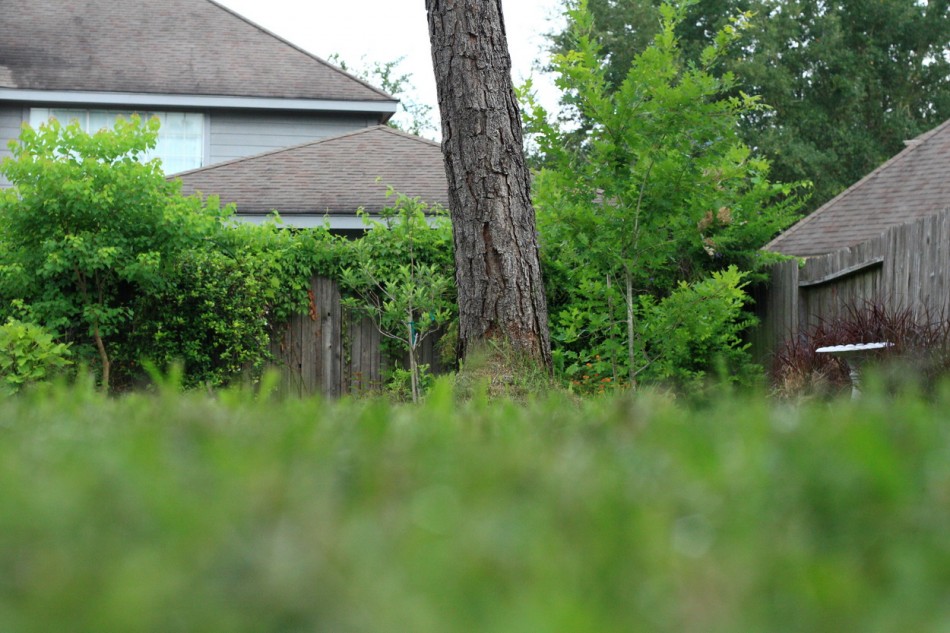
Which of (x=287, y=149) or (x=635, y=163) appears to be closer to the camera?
(x=635, y=163)

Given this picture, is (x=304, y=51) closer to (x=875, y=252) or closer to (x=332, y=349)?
(x=332, y=349)

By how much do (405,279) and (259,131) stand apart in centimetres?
716

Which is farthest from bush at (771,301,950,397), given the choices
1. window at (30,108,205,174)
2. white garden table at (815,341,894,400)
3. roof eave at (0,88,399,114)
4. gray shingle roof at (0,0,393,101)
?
window at (30,108,205,174)

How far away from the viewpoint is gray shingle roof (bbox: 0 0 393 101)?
51.5 ft

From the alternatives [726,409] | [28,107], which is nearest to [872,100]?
[28,107]

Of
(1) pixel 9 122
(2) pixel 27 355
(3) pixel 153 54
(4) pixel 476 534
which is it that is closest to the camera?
(4) pixel 476 534

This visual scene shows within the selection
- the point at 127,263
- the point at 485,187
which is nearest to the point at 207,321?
the point at 127,263

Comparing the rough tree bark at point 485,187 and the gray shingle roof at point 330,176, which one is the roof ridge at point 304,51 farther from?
the rough tree bark at point 485,187

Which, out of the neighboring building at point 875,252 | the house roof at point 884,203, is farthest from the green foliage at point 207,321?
the house roof at point 884,203

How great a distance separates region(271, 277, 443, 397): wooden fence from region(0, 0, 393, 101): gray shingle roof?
249 inches

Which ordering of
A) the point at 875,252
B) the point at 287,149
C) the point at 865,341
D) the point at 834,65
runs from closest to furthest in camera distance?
the point at 865,341, the point at 875,252, the point at 287,149, the point at 834,65

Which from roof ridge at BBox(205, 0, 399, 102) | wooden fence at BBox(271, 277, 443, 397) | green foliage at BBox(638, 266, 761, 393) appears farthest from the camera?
roof ridge at BBox(205, 0, 399, 102)

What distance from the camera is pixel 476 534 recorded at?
782mm

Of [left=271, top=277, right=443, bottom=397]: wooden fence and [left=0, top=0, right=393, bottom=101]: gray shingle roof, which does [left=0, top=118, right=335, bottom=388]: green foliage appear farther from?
[left=0, top=0, right=393, bottom=101]: gray shingle roof
